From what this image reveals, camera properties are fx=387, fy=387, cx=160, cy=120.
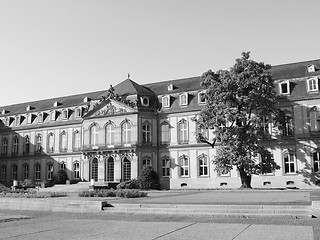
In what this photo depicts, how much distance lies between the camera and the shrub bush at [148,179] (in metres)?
43.3

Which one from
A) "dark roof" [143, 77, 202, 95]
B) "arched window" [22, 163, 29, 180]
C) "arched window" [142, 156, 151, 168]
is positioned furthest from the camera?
"arched window" [22, 163, 29, 180]

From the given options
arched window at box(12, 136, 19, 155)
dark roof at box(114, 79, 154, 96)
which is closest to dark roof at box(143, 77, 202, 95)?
dark roof at box(114, 79, 154, 96)

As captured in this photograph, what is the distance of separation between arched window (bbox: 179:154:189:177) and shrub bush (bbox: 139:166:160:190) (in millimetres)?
3592

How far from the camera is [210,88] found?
3772 centimetres

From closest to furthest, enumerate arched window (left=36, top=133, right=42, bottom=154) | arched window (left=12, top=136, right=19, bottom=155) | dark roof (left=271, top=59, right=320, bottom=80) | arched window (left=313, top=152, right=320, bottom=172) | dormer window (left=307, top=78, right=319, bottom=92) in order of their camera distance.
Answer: arched window (left=313, top=152, right=320, bottom=172) → dormer window (left=307, top=78, right=319, bottom=92) → dark roof (left=271, top=59, right=320, bottom=80) → arched window (left=36, top=133, right=42, bottom=154) → arched window (left=12, top=136, right=19, bottom=155)

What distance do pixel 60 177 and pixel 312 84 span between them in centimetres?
3306

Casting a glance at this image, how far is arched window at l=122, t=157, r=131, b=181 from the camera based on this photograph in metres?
46.2

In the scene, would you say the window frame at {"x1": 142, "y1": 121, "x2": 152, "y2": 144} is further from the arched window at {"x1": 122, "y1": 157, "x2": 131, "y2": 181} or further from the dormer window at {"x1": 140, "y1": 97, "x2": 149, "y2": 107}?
the arched window at {"x1": 122, "y1": 157, "x2": 131, "y2": 181}

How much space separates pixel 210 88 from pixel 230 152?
21.5 ft

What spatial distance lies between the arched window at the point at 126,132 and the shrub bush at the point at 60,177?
35.0ft

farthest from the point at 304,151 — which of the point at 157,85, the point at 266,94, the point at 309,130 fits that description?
the point at 157,85

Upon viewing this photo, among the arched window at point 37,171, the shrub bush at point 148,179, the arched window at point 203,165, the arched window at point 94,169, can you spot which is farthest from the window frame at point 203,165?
the arched window at point 37,171

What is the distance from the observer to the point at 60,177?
51.3 m

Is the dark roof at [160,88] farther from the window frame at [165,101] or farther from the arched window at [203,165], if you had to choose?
the arched window at [203,165]
